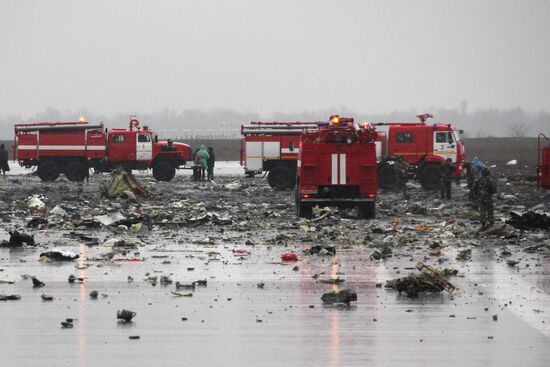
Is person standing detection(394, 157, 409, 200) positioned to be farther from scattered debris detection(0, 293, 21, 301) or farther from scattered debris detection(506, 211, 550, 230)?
scattered debris detection(0, 293, 21, 301)

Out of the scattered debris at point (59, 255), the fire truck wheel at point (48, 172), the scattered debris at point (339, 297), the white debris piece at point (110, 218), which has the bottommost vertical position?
the fire truck wheel at point (48, 172)

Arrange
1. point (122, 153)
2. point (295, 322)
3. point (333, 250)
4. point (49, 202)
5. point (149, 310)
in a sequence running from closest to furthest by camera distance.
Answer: point (295, 322) < point (149, 310) < point (333, 250) < point (49, 202) < point (122, 153)

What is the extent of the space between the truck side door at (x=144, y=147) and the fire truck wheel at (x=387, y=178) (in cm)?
1366

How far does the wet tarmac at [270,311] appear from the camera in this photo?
9.80 metres

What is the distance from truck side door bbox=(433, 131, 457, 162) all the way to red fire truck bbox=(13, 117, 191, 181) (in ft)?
44.4

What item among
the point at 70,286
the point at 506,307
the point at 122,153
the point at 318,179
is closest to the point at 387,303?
the point at 506,307

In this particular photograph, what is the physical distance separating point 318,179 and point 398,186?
15.0 meters

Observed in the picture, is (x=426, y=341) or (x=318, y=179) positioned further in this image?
(x=318, y=179)

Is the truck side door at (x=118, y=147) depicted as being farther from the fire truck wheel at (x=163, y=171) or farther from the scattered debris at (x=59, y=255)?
the scattered debris at (x=59, y=255)

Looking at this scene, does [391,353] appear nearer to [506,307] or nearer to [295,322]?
[295,322]

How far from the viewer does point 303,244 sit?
20469mm

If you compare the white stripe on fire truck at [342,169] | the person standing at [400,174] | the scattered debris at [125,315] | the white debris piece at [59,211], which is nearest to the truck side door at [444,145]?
the person standing at [400,174]

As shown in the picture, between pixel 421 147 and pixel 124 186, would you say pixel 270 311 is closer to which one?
pixel 124 186

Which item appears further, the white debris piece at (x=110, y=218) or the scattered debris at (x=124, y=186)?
the scattered debris at (x=124, y=186)
